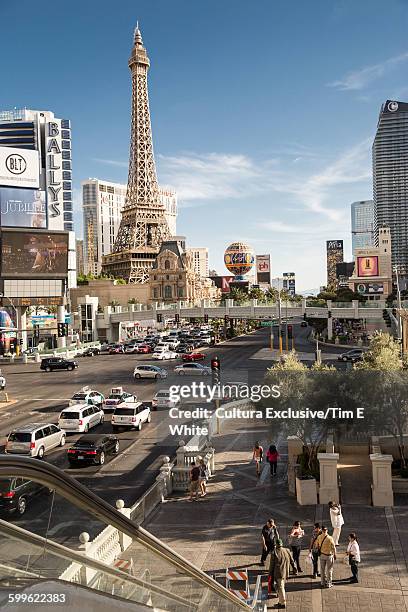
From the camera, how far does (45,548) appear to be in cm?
457

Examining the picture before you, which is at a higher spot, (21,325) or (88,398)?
(21,325)

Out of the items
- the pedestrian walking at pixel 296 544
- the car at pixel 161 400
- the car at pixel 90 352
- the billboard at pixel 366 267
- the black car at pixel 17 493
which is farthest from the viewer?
the billboard at pixel 366 267

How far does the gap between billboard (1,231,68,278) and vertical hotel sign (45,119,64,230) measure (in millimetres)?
29737

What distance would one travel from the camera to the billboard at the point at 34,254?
69.2 metres

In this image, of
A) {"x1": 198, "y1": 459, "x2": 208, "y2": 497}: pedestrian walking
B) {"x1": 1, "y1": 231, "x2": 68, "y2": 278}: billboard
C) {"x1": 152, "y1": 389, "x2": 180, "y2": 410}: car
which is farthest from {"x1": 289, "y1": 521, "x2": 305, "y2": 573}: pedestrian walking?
{"x1": 1, "y1": 231, "x2": 68, "y2": 278}: billboard

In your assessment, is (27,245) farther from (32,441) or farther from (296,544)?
(296,544)

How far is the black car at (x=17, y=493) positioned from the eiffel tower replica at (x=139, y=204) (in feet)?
478

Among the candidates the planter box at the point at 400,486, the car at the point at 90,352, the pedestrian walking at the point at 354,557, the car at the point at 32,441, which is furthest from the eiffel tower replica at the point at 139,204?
the pedestrian walking at the point at 354,557

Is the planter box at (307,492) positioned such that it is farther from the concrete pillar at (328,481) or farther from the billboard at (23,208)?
Answer: the billboard at (23,208)

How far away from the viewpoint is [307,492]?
1700cm

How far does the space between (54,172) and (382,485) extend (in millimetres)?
94676

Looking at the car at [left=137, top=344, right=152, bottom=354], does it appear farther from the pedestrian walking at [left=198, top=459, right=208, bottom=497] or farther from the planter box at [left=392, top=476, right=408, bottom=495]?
the planter box at [left=392, top=476, right=408, bottom=495]

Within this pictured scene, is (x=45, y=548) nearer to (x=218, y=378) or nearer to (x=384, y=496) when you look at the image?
(x=384, y=496)

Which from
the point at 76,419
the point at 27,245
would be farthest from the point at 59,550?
the point at 27,245
